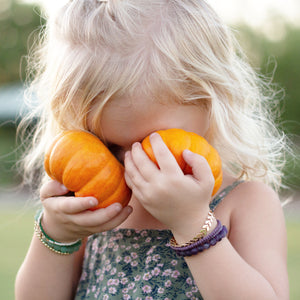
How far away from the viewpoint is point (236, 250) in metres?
2.02

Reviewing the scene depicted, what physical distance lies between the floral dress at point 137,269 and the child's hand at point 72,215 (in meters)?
0.23

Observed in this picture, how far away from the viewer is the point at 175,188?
1.80 meters

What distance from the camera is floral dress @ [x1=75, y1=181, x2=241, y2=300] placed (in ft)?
6.81

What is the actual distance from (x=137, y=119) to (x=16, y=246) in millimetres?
5754

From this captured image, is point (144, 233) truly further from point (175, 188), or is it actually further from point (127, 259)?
point (175, 188)

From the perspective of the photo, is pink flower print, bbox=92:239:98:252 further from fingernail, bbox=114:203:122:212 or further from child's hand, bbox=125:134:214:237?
child's hand, bbox=125:134:214:237

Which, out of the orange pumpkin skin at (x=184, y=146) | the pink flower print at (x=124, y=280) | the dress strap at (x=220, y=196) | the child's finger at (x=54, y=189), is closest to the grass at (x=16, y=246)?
the dress strap at (x=220, y=196)

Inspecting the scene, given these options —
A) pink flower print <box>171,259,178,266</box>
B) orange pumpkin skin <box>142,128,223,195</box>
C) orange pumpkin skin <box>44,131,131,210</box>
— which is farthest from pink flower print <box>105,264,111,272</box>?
orange pumpkin skin <box>142,128,223,195</box>

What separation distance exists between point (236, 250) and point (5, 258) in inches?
200

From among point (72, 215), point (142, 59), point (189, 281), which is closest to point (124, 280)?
point (189, 281)

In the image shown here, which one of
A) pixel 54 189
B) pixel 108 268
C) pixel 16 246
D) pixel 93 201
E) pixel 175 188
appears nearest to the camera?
pixel 175 188

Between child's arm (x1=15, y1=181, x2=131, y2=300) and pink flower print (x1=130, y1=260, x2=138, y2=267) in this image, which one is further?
pink flower print (x1=130, y1=260, x2=138, y2=267)

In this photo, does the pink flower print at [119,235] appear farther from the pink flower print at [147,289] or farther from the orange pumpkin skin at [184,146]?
the orange pumpkin skin at [184,146]

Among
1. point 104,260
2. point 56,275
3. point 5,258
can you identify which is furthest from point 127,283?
point 5,258
